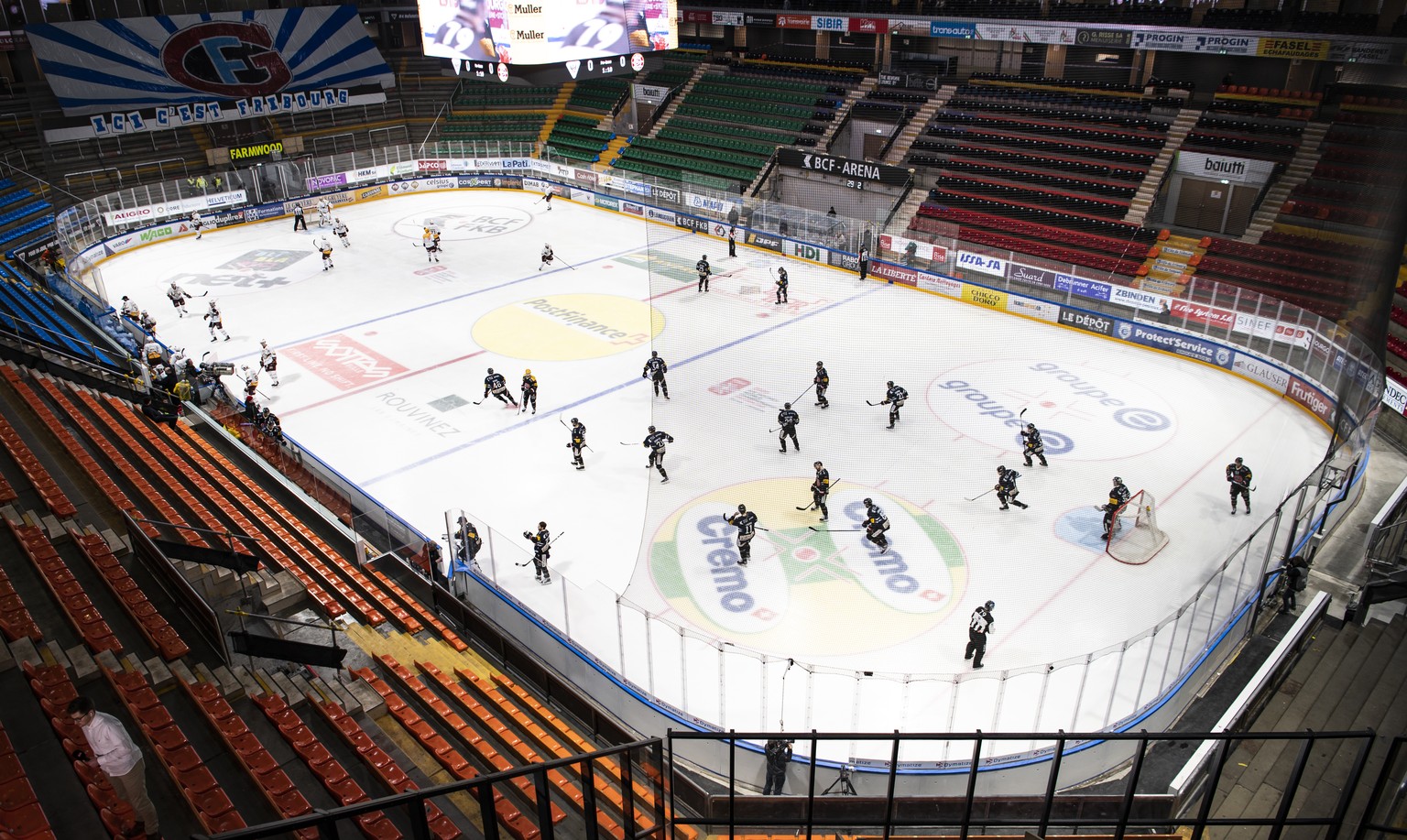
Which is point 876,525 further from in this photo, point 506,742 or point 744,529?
point 506,742

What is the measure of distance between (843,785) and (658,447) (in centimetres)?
818

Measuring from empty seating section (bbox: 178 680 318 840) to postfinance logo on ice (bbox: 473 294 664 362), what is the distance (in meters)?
15.5

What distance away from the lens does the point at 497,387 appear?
819 inches

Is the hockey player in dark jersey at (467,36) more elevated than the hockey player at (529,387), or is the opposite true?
the hockey player in dark jersey at (467,36)

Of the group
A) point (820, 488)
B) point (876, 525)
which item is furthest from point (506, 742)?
point (820, 488)

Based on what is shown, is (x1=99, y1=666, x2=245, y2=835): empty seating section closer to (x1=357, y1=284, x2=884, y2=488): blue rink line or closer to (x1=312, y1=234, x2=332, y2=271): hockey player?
(x1=357, y1=284, x2=884, y2=488): blue rink line

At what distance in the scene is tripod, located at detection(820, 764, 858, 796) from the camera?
10242 millimetres

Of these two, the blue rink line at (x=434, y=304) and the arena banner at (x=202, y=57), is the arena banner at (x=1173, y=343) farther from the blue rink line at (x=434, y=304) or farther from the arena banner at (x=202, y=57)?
the arena banner at (x=202, y=57)

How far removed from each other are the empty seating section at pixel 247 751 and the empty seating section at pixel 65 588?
0.97m

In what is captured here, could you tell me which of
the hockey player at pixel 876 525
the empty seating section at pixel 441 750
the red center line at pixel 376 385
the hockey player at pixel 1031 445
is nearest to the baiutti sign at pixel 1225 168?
the hockey player at pixel 1031 445

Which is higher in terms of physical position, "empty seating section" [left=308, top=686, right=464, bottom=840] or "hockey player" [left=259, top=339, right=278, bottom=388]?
"empty seating section" [left=308, top=686, right=464, bottom=840]

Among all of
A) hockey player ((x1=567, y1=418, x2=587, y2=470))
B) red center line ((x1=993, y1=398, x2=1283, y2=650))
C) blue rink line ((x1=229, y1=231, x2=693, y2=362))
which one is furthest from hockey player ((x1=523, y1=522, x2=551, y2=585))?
blue rink line ((x1=229, y1=231, x2=693, y2=362))

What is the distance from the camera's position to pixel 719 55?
4362 centimetres

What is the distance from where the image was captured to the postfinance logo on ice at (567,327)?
79.6ft
